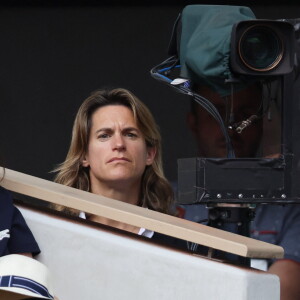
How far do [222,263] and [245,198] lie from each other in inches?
18.1

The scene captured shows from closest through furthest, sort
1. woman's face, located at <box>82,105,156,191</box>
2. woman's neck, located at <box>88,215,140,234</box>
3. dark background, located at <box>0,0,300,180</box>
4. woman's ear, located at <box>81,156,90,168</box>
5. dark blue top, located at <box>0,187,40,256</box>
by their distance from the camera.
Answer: dark blue top, located at <box>0,187,40,256</box>, woman's neck, located at <box>88,215,140,234</box>, woman's face, located at <box>82,105,156,191</box>, woman's ear, located at <box>81,156,90,168</box>, dark background, located at <box>0,0,300,180</box>

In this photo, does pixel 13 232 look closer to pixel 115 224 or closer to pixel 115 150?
pixel 115 224

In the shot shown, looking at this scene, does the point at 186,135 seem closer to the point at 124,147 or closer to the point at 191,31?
the point at 124,147

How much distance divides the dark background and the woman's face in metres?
0.94

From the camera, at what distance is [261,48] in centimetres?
259

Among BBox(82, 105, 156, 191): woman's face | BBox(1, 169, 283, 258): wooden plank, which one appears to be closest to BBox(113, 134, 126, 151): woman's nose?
BBox(82, 105, 156, 191): woman's face

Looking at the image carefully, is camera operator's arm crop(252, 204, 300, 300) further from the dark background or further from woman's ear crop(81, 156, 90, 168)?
the dark background

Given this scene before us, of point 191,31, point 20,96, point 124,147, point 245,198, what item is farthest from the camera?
point 20,96

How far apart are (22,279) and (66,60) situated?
245cm

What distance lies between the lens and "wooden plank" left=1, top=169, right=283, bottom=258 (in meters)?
2.10

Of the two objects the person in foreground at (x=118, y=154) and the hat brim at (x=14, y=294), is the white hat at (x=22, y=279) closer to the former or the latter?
the hat brim at (x=14, y=294)

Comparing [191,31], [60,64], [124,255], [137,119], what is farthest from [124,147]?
[60,64]

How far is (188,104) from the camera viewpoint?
4.06 m

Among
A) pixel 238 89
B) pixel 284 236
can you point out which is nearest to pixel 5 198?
pixel 238 89
